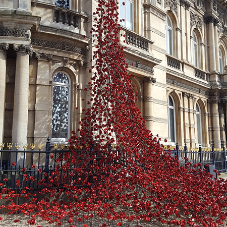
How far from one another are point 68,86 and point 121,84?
275 cm

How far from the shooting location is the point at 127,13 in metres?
12.6

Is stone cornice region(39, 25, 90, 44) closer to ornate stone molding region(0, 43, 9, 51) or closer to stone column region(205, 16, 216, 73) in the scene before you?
ornate stone molding region(0, 43, 9, 51)

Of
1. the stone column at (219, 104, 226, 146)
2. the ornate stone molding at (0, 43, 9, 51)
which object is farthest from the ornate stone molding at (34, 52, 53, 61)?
the stone column at (219, 104, 226, 146)

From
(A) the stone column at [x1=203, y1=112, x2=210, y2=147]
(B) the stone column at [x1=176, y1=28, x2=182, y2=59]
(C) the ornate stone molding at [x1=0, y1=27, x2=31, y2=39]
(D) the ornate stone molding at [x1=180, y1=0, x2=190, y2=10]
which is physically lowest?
(A) the stone column at [x1=203, y1=112, x2=210, y2=147]

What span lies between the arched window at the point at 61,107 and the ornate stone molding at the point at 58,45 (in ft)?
3.18

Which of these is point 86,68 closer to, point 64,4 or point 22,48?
point 22,48

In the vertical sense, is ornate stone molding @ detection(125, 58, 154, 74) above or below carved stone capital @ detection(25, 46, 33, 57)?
above

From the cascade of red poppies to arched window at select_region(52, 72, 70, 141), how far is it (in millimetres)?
2231

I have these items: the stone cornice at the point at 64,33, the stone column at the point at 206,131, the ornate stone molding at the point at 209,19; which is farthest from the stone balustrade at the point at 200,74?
the stone cornice at the point at 64,33

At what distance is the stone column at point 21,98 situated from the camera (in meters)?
7.90

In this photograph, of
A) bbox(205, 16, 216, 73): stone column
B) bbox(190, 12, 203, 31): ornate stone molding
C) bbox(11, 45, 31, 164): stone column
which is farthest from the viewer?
bbox(205, 16, 216, 73): stone column

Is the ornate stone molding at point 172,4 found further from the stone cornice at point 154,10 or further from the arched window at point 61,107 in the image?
the arched window at point 61,107

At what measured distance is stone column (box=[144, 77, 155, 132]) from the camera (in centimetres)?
1210

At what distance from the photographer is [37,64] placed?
910 cm
